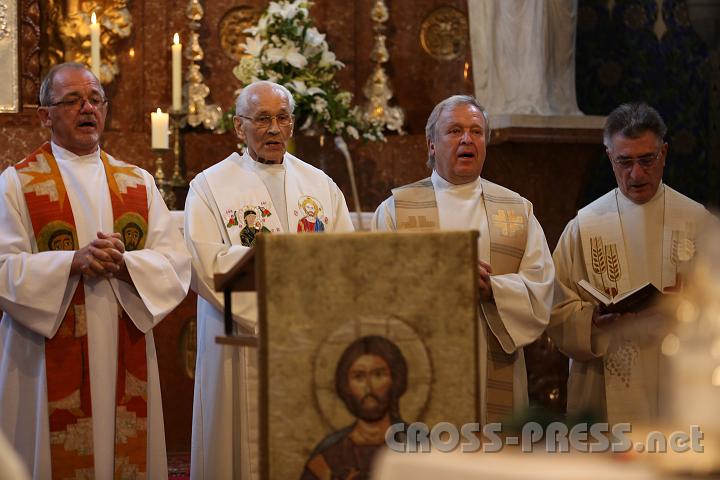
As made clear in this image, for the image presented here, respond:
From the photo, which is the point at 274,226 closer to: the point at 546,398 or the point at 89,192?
the point at 89,192

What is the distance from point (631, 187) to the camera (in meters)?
5.49

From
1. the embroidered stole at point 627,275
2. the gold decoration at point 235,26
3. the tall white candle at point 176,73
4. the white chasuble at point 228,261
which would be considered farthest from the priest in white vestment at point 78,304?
the gold decoration at point 235,26

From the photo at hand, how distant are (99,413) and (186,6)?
3.45m

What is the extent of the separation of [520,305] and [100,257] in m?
1.77

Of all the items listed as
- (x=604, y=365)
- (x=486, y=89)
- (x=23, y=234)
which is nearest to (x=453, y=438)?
(x=604, y=365)

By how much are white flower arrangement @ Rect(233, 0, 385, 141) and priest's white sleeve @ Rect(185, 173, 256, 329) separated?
1.56 metres

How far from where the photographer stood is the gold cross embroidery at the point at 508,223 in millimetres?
5387

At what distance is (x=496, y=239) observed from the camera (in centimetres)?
537

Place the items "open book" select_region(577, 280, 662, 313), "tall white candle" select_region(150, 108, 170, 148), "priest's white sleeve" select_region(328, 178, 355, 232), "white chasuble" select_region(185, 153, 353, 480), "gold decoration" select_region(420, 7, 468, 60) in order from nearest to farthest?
"open book" select_region(577, 280, 662, 313), "white chasuble" select_region(185, 153, 353, 480), "priest's white sleeve" select_region(328, 178, 355, 232), "tall white candle" select_region(150, 108, 170, 148), "gold decoration" select_region(420, 7, 468, 60)

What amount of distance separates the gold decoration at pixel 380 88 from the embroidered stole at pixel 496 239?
7.19 feet

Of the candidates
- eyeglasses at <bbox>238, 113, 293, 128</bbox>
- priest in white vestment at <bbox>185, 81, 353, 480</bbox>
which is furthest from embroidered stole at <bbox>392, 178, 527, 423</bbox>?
eyeglasses at <bbox>238, 113, 293, 128</bbox>

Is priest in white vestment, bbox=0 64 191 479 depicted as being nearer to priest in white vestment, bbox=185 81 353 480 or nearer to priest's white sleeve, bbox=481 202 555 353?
priest in white vestment, bbox=185 81 353 480

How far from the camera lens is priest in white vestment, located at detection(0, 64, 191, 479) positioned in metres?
4.99

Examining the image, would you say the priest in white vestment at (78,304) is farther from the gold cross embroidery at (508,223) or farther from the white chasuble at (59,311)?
the gold cross embroidery at (508,223)
